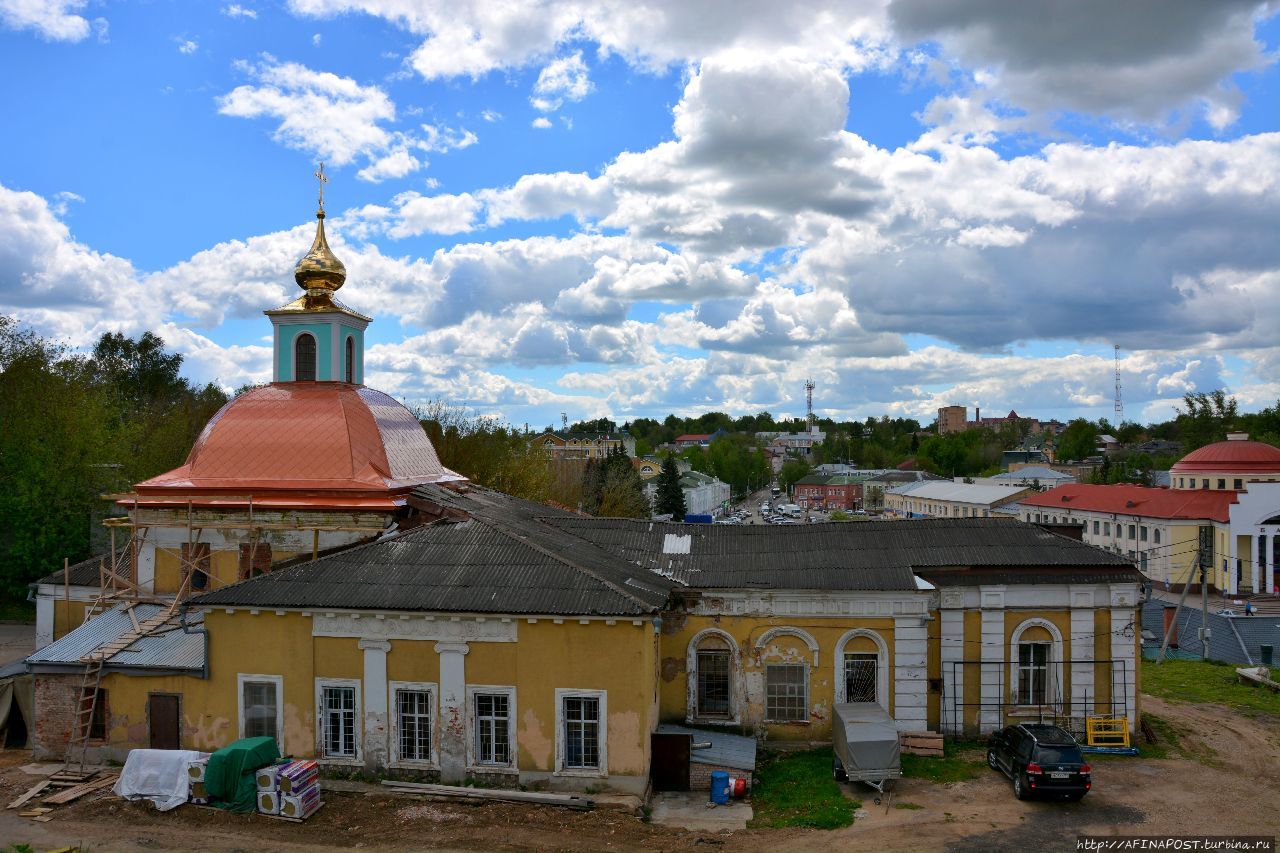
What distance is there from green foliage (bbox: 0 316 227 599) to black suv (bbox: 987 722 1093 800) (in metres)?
33.6

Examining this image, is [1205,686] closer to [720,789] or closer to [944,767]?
[944,767]

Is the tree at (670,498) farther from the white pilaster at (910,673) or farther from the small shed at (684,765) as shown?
the small shed at (684,765)

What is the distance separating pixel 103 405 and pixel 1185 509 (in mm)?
56222

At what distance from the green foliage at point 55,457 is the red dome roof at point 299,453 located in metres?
16.5

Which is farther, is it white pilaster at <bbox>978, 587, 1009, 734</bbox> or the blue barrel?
white pilaster at <bbox>978, 587, 1009, 734</bbox>

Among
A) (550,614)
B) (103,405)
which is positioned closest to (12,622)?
(103,405)

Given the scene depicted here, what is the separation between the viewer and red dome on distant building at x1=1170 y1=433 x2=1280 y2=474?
165 ft

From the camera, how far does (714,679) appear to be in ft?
65.6

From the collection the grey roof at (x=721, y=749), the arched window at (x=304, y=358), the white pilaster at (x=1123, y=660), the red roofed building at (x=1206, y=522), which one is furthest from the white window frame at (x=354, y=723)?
the red roofed building at (x=1206, y=522)

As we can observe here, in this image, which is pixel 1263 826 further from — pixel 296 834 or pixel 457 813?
pixel 296 834

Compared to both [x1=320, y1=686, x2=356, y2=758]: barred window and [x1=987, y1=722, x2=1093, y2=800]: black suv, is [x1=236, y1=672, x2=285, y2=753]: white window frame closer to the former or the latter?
[x1=320, y1=686, x2=356, y2=758]: barred window

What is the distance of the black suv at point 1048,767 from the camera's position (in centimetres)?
1603

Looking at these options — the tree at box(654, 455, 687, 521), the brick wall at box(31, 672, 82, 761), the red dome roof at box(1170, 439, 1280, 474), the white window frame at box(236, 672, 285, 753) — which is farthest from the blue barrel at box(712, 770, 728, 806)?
the tree at box(654, 455, 687, 521)

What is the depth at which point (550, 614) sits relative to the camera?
16234 mm
